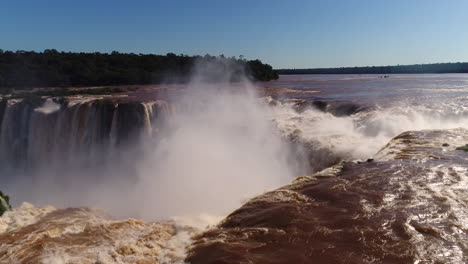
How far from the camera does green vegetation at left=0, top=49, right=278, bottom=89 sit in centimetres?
3312

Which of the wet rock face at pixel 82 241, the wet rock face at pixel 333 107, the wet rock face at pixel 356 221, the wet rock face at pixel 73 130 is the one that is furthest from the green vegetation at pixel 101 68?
the wet rock face at pixel 356 221

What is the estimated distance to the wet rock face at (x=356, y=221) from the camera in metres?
4.38

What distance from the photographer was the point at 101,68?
38719 mm

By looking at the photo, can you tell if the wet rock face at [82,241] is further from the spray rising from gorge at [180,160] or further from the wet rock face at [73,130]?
the wet rock face at [73,130]

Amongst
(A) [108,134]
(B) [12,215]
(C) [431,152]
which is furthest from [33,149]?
(C) [431,152]

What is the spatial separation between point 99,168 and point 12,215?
334 inches

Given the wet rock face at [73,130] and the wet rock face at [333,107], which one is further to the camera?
the wet rock face at [333,107]

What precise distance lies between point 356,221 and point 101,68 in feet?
126

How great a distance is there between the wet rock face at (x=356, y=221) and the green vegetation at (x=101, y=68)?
25798 millimetres

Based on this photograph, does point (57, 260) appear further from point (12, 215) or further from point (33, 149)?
point (33, 149)

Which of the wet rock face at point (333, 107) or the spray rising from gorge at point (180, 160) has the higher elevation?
the wet rock face at point (333, 107)

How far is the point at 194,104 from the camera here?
18047mm

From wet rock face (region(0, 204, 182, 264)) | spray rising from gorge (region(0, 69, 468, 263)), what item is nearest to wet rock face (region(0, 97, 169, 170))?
spray rising from gorge (region(0, 69, 468, 263))

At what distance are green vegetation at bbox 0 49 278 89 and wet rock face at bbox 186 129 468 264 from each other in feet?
84.6
